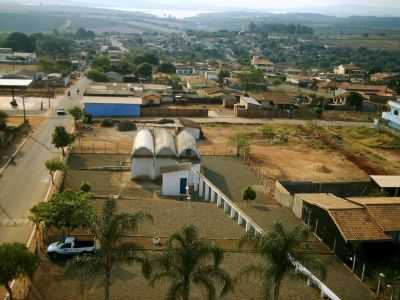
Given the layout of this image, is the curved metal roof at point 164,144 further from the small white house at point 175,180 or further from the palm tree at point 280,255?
the palm tree at point 280,255

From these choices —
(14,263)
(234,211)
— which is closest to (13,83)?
(234,211)

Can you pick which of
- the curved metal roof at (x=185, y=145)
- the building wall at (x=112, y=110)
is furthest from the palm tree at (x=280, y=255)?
the building wall at (x=112, y=110)

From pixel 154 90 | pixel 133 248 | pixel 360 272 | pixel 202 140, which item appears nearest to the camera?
pixel 133 248

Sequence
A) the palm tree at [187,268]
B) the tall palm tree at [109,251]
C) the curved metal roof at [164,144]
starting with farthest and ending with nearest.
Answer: the curved metal roof at [164,144], the tall palm tree at [109,251], the palm tree at [187,268]

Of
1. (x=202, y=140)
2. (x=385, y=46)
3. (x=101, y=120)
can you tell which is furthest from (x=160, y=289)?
(x=385, y=46)

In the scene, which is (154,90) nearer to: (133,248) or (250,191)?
(250,191)

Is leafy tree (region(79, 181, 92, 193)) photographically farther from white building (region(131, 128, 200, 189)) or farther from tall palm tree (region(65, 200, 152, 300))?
tall palm tree (region(65, 200, 152, 300))
